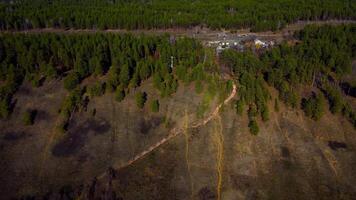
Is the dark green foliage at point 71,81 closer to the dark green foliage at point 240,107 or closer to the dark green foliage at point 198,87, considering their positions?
the dark green foliage at point 198,87

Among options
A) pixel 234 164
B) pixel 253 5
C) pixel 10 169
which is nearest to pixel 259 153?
pixel 234 164

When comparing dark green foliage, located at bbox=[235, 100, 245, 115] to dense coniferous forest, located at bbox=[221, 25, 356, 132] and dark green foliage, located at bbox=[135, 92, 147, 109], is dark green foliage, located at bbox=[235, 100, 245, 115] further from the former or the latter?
dark green foliage, located at bbox=[135, 92, 147, 109]

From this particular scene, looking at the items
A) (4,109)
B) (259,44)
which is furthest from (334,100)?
(4,109)

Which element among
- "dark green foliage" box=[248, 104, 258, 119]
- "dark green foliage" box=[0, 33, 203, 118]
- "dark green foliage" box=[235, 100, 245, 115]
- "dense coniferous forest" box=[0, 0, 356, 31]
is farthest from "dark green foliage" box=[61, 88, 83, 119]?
"dense coniferous forest" box=[0, 0, 356, 31]

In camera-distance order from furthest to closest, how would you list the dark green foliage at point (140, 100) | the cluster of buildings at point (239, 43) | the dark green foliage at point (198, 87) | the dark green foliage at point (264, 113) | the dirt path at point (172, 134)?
the cluster of buildings at point (239, 43)
the dark green foliage at point (198, 87)
the dark green foliage at point (140, 100)
the dark green foliage at point (264, 113)
the dirt path at point (172, 134)

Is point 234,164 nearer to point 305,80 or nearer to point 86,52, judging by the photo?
point 305,80

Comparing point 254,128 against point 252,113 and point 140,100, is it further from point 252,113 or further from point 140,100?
point 140,100

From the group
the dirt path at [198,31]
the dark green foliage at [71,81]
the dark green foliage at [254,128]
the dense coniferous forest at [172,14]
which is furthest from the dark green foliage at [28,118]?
the dense coniferous forest at [172,14]
